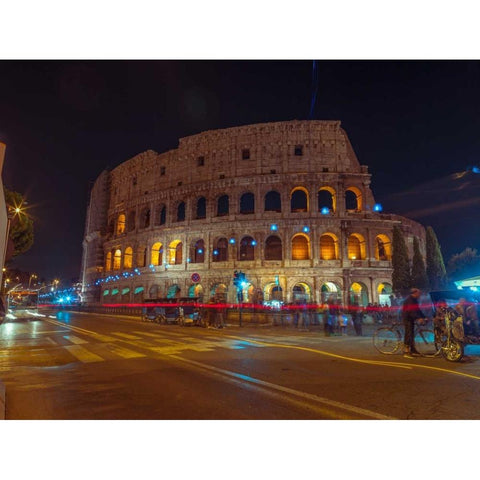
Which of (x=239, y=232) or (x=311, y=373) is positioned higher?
(x=239, y=232)

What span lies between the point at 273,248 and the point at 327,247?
5752 millimetres

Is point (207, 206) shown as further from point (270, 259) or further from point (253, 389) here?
point (253, 389)

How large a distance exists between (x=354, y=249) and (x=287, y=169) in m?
11.2

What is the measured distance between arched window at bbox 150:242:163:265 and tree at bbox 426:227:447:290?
29.1 metres

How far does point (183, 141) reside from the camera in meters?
40.5

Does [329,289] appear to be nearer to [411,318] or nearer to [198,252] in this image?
[198,252]

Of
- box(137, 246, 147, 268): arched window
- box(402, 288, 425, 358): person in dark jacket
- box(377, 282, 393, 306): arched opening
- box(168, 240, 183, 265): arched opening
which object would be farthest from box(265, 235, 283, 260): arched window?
box(402, 288, 425, 358): person in dark jacket

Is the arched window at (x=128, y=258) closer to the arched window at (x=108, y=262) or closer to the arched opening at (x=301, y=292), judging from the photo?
the arched window at (x=108, y=262)

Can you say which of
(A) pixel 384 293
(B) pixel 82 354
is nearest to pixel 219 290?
(A) pixel 384 293

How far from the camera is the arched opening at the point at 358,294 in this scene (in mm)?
32628

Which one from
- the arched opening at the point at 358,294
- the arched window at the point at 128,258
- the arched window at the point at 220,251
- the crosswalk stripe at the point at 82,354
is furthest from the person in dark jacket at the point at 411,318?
the arched window at the point at 128,258

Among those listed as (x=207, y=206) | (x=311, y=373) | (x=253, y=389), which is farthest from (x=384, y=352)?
(x=207, y=206)

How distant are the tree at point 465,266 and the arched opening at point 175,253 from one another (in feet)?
119

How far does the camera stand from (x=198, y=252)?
38281 mm
